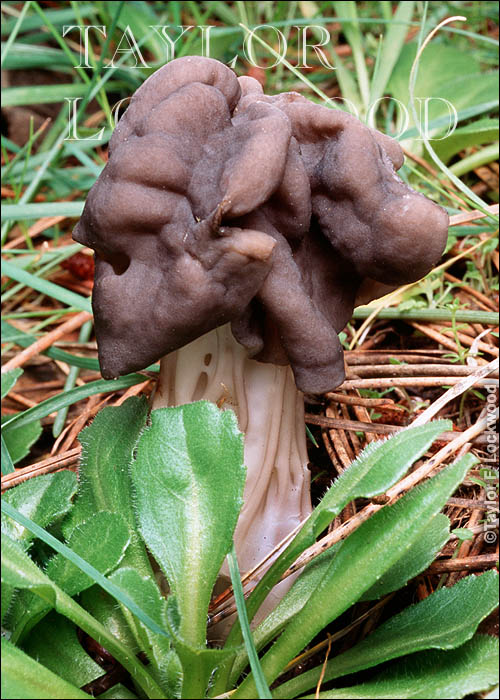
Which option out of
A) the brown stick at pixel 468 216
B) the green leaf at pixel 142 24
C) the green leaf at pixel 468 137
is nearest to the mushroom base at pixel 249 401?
the brown stick at pixel 468 216

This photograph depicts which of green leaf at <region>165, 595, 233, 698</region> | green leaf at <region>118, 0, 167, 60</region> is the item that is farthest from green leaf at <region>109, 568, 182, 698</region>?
green leaf at <region>118, 0, 167, 60</region>

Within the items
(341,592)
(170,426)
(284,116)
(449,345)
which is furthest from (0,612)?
(449,345)

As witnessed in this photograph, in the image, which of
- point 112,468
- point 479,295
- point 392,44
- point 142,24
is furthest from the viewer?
point 142,24

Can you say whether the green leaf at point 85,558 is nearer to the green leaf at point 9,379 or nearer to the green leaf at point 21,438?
the green leaf at point 21,438

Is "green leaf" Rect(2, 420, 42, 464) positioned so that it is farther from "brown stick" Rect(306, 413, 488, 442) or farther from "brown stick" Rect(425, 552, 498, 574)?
"brown stick" Rect(425, 552, 498, 574)

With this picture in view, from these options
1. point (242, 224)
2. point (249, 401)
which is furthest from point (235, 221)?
point (249, 401)

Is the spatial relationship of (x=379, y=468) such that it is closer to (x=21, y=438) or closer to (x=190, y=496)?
(x=190, y=496)
